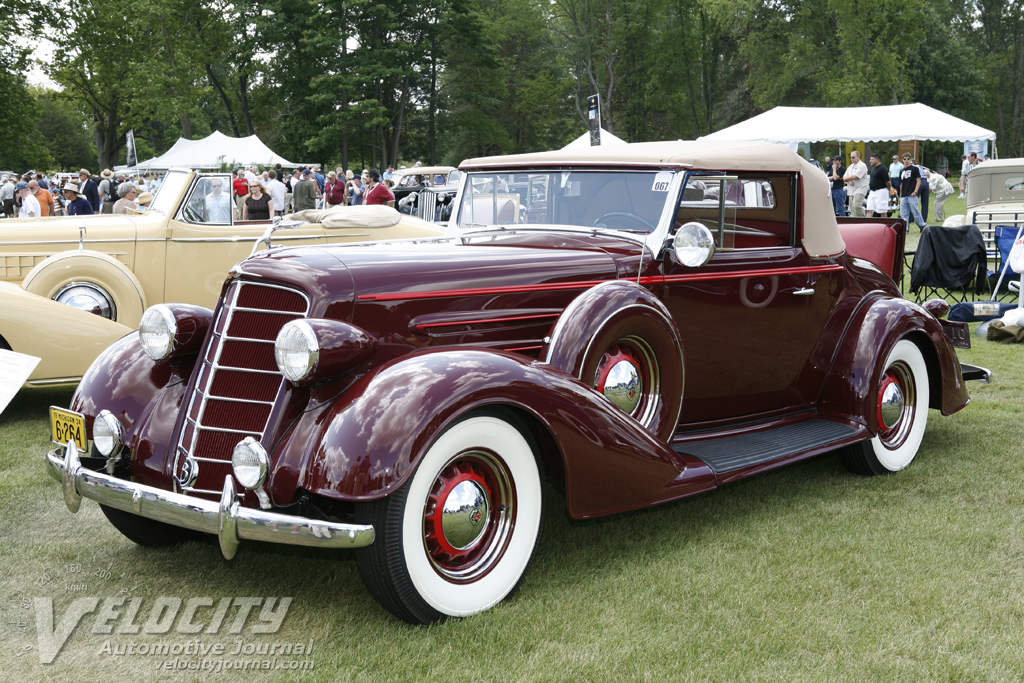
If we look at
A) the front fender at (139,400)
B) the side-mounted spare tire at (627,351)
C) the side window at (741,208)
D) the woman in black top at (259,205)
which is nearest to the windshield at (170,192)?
the woman in black top at (259,205)

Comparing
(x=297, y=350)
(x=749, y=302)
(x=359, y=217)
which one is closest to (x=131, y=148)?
(x=359, y=217)

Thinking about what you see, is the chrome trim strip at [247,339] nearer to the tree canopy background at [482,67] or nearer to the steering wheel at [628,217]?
the steering wheel at [628,217]

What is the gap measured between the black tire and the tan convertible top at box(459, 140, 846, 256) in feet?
8.17

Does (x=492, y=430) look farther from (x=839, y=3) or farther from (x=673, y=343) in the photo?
(x=839, y=3)

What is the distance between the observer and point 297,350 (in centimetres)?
318

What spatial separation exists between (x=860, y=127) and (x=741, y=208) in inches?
837

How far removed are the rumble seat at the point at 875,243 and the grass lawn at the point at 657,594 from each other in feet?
5.51

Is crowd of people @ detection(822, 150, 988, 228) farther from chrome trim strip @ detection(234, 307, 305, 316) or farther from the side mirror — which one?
chrome trim strip @ detection(234, 307, 305, 316)

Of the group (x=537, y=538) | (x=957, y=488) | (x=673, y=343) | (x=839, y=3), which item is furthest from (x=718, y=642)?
(x=839, y=3)

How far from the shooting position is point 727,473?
4.09 meters

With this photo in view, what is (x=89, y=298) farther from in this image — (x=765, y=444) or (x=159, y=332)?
(x=765, y=444)

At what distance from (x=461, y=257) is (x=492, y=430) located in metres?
0.92

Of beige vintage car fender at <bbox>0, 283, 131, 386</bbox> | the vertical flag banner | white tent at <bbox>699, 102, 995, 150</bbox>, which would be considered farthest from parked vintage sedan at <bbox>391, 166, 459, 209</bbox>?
beige vintage car fender at <bbox>0, 283, 131, 386</bbox>

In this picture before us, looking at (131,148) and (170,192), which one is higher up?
(131,148)
